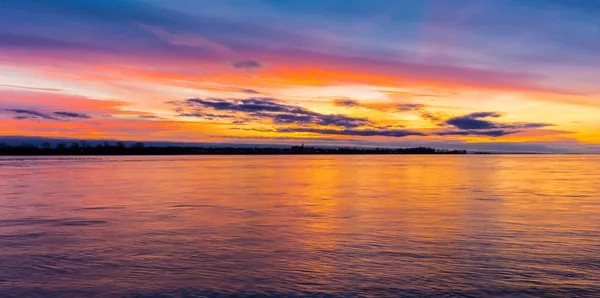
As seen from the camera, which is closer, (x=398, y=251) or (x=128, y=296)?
(x=128, y=296)

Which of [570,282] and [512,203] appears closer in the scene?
[570,282]

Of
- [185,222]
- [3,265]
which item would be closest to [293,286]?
[3,265]

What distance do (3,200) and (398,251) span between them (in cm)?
2368

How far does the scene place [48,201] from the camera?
28.6 metres

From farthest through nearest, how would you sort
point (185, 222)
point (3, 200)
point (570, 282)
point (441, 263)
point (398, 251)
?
point (3, 200) → point (185, 222) → point (398, 251) → point (441, 263) → point (570, 282)

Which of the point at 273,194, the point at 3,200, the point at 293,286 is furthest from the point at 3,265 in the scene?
the point at 273,194

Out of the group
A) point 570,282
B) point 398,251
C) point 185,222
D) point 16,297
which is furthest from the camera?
point 185,222

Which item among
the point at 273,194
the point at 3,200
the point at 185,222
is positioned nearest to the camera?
the point at 185,222

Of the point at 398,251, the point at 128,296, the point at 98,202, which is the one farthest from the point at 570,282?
the point at 98,202

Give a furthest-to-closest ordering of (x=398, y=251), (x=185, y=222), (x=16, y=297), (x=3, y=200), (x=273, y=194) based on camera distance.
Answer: (x=273, y=194)
(x=3, y=200)
(x=185, y=222)
(x=398, y=251)
(x=16, y=297)

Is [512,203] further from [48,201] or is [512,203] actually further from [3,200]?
[3,200]

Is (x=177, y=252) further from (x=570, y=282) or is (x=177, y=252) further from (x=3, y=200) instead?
(x=3, y=200)

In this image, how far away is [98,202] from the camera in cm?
2808

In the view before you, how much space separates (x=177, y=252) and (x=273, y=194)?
19185mm
